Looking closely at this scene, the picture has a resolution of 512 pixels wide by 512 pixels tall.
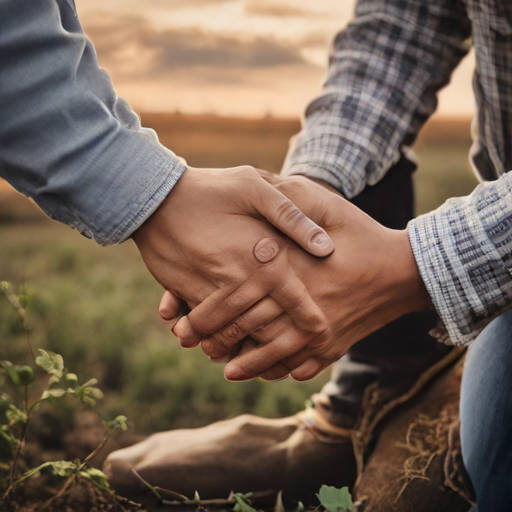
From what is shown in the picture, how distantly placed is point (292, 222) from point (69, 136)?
51cm

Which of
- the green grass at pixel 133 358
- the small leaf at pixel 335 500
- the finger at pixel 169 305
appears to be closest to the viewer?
the small leaf at pixel 335 500

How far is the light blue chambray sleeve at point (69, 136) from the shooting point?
971mm

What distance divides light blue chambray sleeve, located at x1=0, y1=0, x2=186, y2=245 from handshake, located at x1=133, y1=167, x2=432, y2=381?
8 cm

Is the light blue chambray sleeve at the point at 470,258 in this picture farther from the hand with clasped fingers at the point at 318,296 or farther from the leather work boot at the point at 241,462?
the leather work boot at the point at 241,462

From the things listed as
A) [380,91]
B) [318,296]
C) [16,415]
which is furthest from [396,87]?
[16,415]

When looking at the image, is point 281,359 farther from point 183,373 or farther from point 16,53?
point 183,373

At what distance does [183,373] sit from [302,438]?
2.82ft

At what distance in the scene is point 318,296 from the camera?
113cm

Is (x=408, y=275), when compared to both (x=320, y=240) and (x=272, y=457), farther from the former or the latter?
(x=272, y=457)

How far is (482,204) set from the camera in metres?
1.03

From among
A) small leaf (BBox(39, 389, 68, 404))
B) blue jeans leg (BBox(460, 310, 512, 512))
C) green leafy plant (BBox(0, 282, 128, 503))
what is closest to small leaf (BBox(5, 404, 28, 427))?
green leafy plant (BBox(0, 282, 128, 503))

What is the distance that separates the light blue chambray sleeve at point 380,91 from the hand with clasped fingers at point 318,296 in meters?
0.34

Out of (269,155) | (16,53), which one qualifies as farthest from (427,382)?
(269,155)

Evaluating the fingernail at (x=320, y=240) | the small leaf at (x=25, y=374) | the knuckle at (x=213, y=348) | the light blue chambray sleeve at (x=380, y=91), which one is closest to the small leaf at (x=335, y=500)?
the knuckle at (x=213, y=348)
